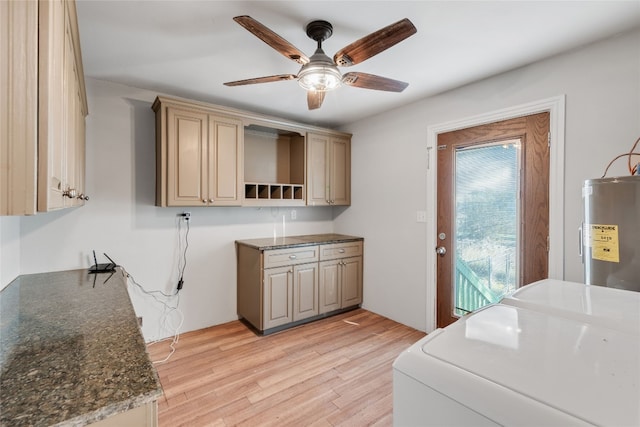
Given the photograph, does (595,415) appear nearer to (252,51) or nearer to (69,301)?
(69,301)

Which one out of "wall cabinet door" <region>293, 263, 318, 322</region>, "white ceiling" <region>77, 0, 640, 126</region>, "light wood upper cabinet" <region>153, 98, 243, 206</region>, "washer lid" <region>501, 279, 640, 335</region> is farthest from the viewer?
"wall cabinet door" <region>293, 263, 318, 322</region>

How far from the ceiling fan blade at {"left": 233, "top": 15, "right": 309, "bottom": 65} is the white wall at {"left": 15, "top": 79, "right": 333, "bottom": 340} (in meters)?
1.81

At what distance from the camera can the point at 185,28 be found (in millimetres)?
1789

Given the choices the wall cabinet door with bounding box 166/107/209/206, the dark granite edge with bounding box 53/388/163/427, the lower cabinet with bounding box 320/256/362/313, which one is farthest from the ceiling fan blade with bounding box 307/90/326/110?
the dark granite edge with bounding box 53/388/163/427

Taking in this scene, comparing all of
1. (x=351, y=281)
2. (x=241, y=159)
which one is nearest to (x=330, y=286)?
(x=351, y=281)

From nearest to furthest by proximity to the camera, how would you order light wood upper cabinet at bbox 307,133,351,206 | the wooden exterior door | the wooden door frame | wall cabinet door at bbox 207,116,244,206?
1. the wooden door frame
2. the wooden exterior door
3. wall cabinet door at bbox 207,116,244,206
4. light wood upper cabinet at bbox 307,133,351,206

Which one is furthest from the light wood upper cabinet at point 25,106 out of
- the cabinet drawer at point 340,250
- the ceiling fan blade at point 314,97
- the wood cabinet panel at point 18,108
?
the cabinet drawer at point 340,250

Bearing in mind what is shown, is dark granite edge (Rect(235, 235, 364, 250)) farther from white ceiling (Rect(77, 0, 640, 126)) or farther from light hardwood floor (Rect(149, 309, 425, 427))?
white ceiling (Rect(77, 0, 640, 126))

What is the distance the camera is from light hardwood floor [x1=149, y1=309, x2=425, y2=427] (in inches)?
72.6

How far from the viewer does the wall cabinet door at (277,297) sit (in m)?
2.90

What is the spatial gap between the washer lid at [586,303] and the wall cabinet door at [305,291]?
7.05 feet

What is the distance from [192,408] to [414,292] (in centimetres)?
221

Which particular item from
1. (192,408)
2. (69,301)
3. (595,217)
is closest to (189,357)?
(192,408)

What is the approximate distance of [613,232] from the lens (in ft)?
4.74
